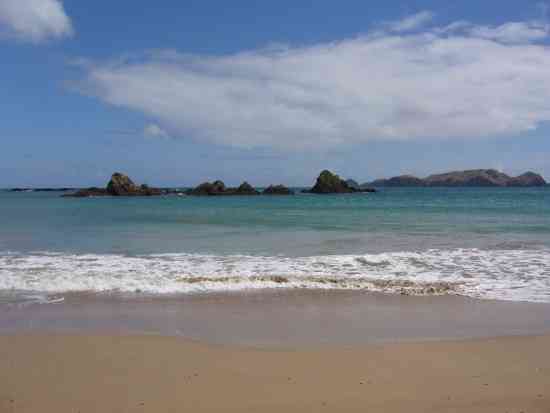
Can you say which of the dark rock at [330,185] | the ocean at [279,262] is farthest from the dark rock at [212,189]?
the ocean at [279,262]

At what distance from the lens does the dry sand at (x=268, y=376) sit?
187 inches

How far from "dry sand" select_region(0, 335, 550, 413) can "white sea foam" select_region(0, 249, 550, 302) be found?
3574 mm

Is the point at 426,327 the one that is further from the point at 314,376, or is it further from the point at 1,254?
the point at 1,254

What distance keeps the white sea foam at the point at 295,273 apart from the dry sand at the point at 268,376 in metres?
3.57

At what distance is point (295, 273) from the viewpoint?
1170cm

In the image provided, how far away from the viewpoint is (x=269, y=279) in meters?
10.9

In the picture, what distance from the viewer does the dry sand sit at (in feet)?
15.5

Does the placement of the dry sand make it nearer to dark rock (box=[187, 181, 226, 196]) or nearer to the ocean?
the ocean

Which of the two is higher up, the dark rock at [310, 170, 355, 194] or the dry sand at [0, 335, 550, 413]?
the dark rock at [310, 170, 355, 194]

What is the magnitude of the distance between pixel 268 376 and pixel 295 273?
635 centimetres

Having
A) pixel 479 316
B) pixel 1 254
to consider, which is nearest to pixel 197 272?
pixel 479 316

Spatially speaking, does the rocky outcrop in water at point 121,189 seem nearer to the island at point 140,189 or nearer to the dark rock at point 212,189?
the island at point 140,189

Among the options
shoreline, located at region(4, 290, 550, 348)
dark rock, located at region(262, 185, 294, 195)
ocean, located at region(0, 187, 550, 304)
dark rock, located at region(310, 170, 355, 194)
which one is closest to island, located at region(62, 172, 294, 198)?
dark rock, located at region(262, 185, 294, 195)

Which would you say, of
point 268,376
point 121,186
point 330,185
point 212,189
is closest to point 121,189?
point 121,186
